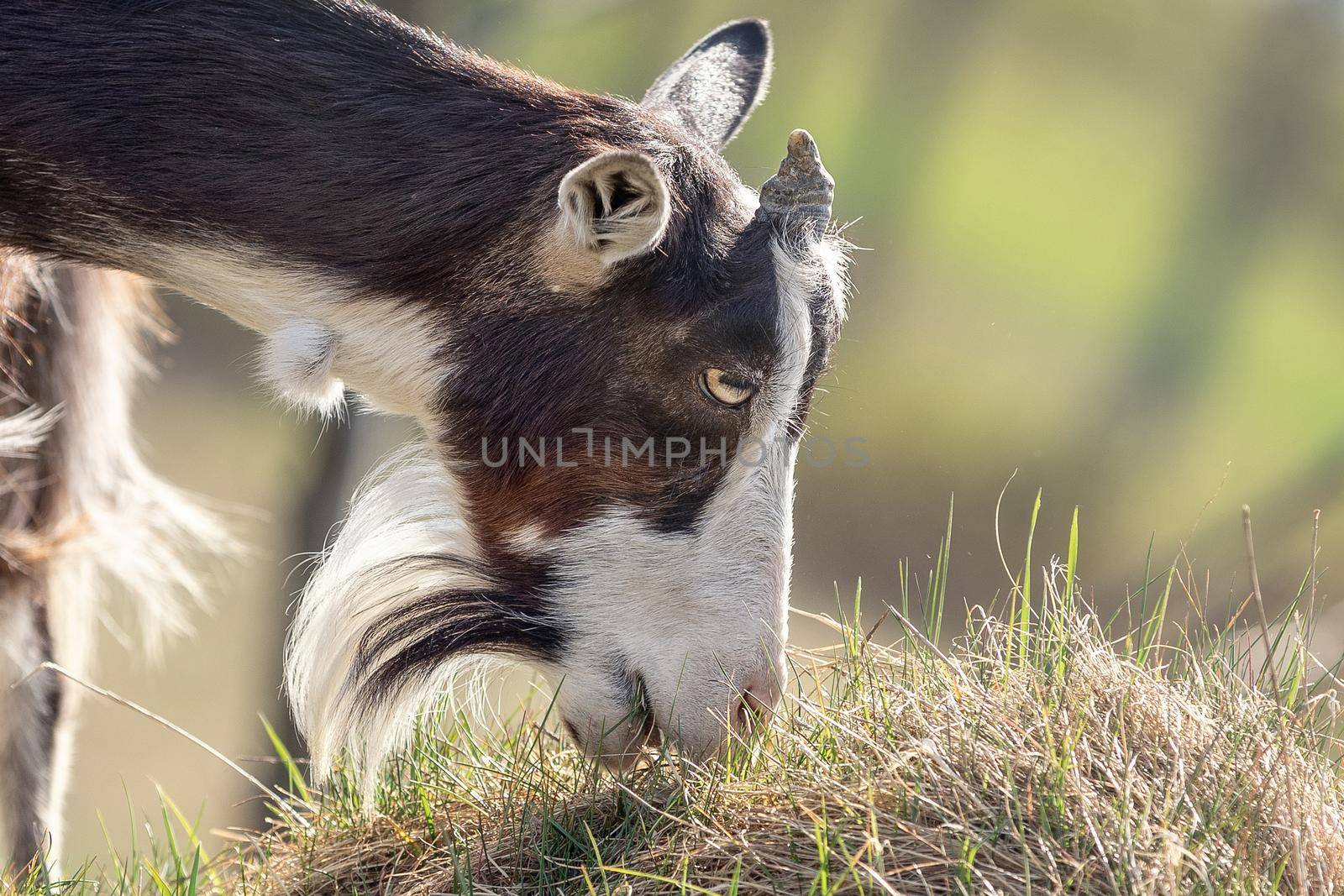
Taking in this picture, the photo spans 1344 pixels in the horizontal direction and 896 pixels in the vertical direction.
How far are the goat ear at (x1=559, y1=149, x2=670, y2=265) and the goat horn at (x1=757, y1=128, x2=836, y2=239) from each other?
268 mm

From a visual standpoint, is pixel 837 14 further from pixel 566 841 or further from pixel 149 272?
pixel 566 841

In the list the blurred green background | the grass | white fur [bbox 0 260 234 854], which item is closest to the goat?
the grass

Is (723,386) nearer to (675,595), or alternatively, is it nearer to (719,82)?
(675,595)

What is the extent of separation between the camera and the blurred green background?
4.55 m

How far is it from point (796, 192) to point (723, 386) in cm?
39

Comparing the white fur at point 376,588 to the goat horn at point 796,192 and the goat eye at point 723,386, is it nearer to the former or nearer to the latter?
the goat eye at point 723,386

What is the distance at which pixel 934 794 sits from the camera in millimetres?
1620

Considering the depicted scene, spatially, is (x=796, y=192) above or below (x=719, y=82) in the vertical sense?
below

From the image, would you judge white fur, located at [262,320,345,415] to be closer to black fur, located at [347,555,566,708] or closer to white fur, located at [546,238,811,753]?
black fur, located at [347,555,566,708]

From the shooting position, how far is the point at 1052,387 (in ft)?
18.0

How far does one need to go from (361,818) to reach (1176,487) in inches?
159

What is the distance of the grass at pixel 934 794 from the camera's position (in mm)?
1506

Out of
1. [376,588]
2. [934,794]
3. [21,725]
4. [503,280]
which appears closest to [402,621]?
[376,588]

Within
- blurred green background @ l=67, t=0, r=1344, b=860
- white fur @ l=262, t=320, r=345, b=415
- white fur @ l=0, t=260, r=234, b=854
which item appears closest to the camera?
white fur @ l=262, t=320, r=345, b=415
